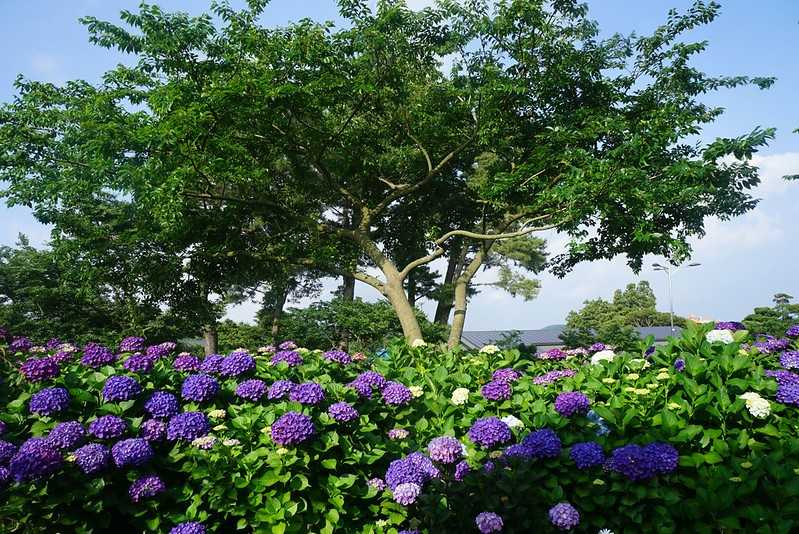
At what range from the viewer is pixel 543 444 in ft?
10.4

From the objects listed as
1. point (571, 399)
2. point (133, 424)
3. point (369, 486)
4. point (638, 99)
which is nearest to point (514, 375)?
point (571, 399)

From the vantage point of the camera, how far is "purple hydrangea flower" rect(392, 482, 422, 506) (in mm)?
2883

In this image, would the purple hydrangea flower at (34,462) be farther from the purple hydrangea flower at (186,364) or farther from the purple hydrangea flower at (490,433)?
the purple hydrangea flower at (490,433)

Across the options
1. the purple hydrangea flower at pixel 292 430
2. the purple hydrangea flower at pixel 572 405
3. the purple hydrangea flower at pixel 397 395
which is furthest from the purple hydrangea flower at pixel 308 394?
the purple hydrangea flower at pixel 572 405

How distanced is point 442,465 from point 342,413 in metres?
0.65

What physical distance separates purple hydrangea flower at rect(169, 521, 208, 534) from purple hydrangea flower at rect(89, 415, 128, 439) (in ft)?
2.13

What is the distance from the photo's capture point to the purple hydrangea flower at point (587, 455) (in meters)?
3.17

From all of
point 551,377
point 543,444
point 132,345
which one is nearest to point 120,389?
point 132,345

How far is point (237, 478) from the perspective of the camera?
10.3 ft

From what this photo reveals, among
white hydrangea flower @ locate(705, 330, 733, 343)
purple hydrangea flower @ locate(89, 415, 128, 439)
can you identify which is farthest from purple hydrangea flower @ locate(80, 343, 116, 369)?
white hydrangea flower @ locate(705, 330, 733, 343)

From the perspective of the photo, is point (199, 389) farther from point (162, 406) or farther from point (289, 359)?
point (289, 359)

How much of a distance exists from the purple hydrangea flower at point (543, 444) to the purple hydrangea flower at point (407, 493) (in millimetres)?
671

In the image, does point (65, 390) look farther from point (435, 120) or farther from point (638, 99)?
point (638, 99)

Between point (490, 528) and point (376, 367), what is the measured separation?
233 cm
